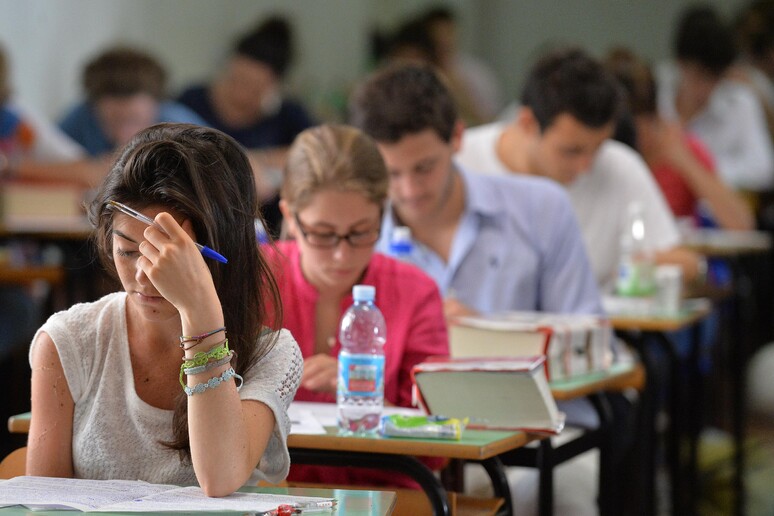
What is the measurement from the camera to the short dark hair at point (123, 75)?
570cm

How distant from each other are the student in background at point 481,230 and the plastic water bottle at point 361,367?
A: 0.87 m

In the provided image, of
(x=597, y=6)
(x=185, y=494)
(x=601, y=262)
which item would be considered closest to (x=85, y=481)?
(x=185, y=494)

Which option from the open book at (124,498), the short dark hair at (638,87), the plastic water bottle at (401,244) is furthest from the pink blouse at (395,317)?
the short dark hair at (638,87)

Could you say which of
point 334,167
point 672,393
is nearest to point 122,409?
point 334,167

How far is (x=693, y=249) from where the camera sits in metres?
5.02

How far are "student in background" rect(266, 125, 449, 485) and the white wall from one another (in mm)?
4692

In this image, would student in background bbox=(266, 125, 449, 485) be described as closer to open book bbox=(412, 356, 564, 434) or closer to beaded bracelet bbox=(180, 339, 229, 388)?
open book bbox=(412, 356, 564, 434)

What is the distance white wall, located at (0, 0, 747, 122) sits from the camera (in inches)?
275

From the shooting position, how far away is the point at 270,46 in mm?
7070

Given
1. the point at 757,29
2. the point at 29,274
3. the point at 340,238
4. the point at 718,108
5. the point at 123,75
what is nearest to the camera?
the point at 340,238

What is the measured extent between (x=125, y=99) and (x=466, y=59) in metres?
5.50

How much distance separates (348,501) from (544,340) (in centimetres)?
112

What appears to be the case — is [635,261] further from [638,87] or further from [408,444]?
[408,444]

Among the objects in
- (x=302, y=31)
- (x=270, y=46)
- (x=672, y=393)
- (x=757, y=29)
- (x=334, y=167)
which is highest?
(x=757, y=29)
